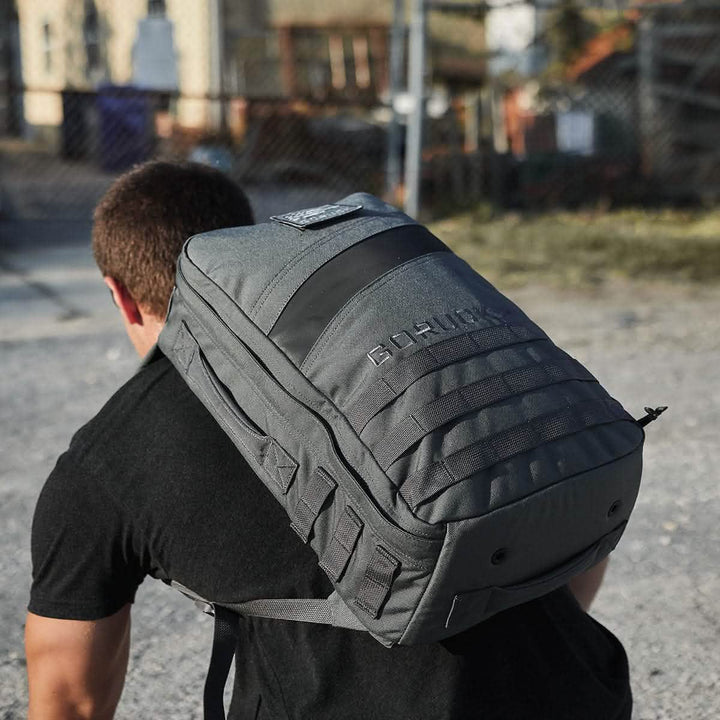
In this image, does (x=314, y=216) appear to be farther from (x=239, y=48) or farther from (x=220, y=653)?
(x=239, y=48)

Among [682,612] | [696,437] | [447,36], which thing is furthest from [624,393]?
[447,36]

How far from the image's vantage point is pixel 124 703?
2635 millimetres

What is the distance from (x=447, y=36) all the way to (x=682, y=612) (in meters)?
18.1

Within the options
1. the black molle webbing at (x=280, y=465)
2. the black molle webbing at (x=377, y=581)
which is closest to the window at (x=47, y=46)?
the black molle webbing at (x=280, y=465)

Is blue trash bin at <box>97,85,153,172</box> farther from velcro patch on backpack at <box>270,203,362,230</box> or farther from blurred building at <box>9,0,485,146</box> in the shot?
velcro patch on backpack at <box>270,203,362,230</box>

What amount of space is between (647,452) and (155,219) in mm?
2955

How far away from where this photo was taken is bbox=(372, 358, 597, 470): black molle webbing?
51.2 inches

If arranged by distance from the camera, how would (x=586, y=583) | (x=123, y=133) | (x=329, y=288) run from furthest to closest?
(x=123, y=133), (x=586, y=583), (x=329, y=288)

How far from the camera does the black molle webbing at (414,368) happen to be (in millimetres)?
1329

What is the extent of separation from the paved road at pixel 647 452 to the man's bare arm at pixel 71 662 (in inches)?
40.7

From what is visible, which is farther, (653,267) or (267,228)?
(653,267)

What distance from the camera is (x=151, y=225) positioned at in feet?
5.77

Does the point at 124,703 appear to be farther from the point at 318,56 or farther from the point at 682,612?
the point at 318,56

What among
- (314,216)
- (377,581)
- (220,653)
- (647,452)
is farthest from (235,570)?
(647,452)
